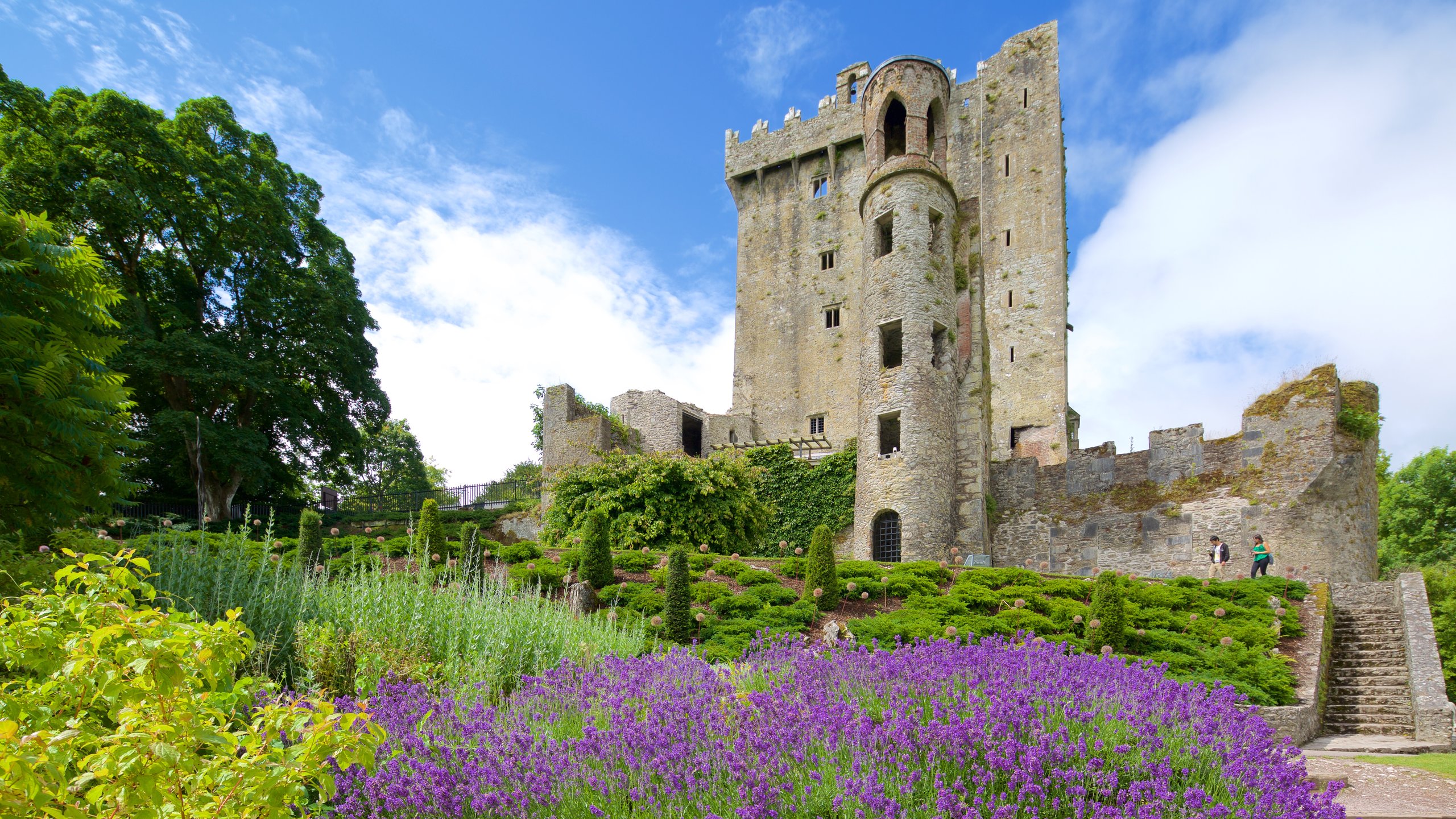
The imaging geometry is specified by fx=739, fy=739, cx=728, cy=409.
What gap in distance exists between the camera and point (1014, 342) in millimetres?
25188

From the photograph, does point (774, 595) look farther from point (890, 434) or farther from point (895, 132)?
point (895, 132)

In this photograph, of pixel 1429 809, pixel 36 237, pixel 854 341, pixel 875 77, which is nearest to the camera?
pixel 1429 809

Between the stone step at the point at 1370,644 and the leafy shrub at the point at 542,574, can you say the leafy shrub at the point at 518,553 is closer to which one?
the leafy shrub at the point at 542,574

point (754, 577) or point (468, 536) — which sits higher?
point (468, 536)

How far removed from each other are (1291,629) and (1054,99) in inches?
859

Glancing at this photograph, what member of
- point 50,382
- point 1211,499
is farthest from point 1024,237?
point 50,382

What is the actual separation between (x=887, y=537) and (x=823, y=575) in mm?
8314

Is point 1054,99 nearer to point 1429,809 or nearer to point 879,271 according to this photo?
point 879,271

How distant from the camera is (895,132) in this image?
77.0ft

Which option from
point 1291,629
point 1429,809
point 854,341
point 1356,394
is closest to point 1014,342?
point 854,341

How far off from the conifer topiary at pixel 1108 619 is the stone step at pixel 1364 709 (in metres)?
2.81

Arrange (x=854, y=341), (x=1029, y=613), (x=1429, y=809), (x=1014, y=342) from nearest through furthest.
A: (x=1429, y=809) → (x=1029, y=613) → (x=1014, y=342) → (x=854, y=341)

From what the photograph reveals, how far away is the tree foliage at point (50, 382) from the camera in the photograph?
5266 mm

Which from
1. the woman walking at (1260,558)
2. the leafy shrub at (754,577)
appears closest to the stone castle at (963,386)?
the woman walking at (1260,558)
